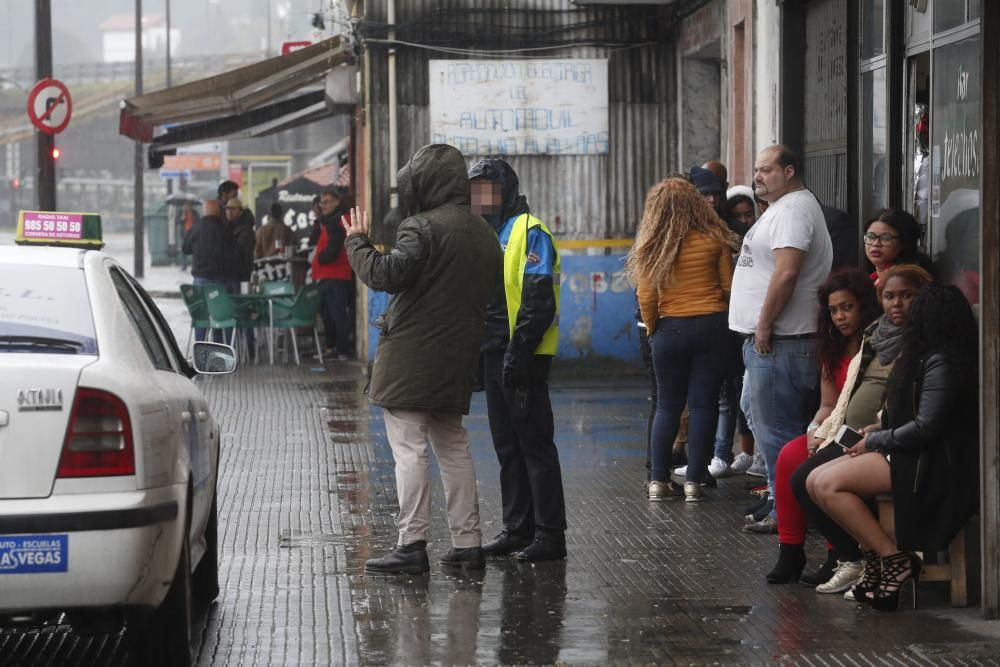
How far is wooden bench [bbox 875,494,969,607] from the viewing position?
21.8ft

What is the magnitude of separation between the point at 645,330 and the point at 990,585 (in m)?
3.60

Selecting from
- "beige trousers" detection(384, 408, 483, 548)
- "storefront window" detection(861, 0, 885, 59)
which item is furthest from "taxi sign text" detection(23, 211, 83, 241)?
"storefront window" detection(861, 0, 885, 59)

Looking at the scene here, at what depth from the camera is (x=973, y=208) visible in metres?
7.60

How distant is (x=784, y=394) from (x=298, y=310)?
1073cm

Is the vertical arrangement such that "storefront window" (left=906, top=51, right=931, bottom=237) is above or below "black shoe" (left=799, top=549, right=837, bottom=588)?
above

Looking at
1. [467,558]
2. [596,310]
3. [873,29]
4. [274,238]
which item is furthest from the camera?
[274,238]

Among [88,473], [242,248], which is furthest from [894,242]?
[242,248]

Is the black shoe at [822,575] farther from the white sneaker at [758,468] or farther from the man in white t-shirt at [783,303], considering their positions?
the white sneaker at [758,468]

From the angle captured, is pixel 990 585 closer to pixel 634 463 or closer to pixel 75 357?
pixel 75 357

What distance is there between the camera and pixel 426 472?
728cm

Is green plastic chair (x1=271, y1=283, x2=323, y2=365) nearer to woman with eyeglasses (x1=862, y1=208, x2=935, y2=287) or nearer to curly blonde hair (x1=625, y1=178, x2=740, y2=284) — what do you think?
curly blonde hair (x1=625, y1=178, x2=740, y2=284)

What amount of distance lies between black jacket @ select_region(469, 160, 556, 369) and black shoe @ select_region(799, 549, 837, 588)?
152 centimetres

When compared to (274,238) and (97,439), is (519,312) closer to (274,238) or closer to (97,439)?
(97,439)

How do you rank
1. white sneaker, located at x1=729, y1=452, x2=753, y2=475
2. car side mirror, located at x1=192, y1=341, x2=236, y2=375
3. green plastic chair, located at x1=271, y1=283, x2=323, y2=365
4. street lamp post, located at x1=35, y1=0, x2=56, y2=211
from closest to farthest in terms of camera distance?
car side mirror, located at x1=192, y1=341, x2=236, y2=375
white sneaker, located at x1=729, y1=452, x2=753, y2=475
green plastic chair, located at x1=271, y1=283, x2=323, y2=365
street lamp post, located at x1=35, y1=0, x2=56, y2=211
